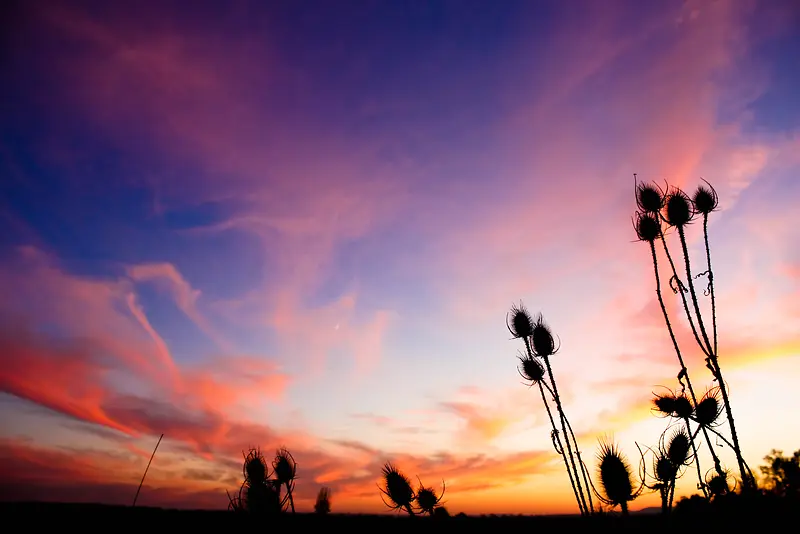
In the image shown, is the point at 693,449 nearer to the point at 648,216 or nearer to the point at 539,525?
the point at 539,525

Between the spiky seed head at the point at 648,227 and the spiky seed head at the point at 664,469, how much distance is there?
18.3 ft

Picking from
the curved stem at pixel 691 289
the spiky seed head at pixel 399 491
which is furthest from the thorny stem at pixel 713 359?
the spiky seed head at pixel 399 491

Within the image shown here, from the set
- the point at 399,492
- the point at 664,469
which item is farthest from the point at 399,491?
the point at 664,469

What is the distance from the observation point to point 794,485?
612 centimetres

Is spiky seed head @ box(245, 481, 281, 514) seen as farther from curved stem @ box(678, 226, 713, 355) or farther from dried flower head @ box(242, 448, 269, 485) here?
curved stem @ box(678, 226, 713, 355)

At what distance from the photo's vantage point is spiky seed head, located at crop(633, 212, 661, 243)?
12.3 m

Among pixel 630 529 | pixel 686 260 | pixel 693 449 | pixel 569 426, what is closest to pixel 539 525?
pixel 630 529

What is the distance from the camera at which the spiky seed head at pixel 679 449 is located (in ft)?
35.5

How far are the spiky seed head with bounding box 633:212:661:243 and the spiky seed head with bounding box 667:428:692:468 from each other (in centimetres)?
509

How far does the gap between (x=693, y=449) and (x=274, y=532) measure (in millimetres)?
9640

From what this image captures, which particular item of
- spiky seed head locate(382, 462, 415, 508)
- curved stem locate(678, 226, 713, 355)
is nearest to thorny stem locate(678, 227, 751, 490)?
curved stem locate(678, 226, 713, 355)

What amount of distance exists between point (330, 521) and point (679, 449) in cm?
841

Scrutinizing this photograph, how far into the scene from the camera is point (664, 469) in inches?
415

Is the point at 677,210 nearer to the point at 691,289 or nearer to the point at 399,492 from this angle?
the point at 691,289
